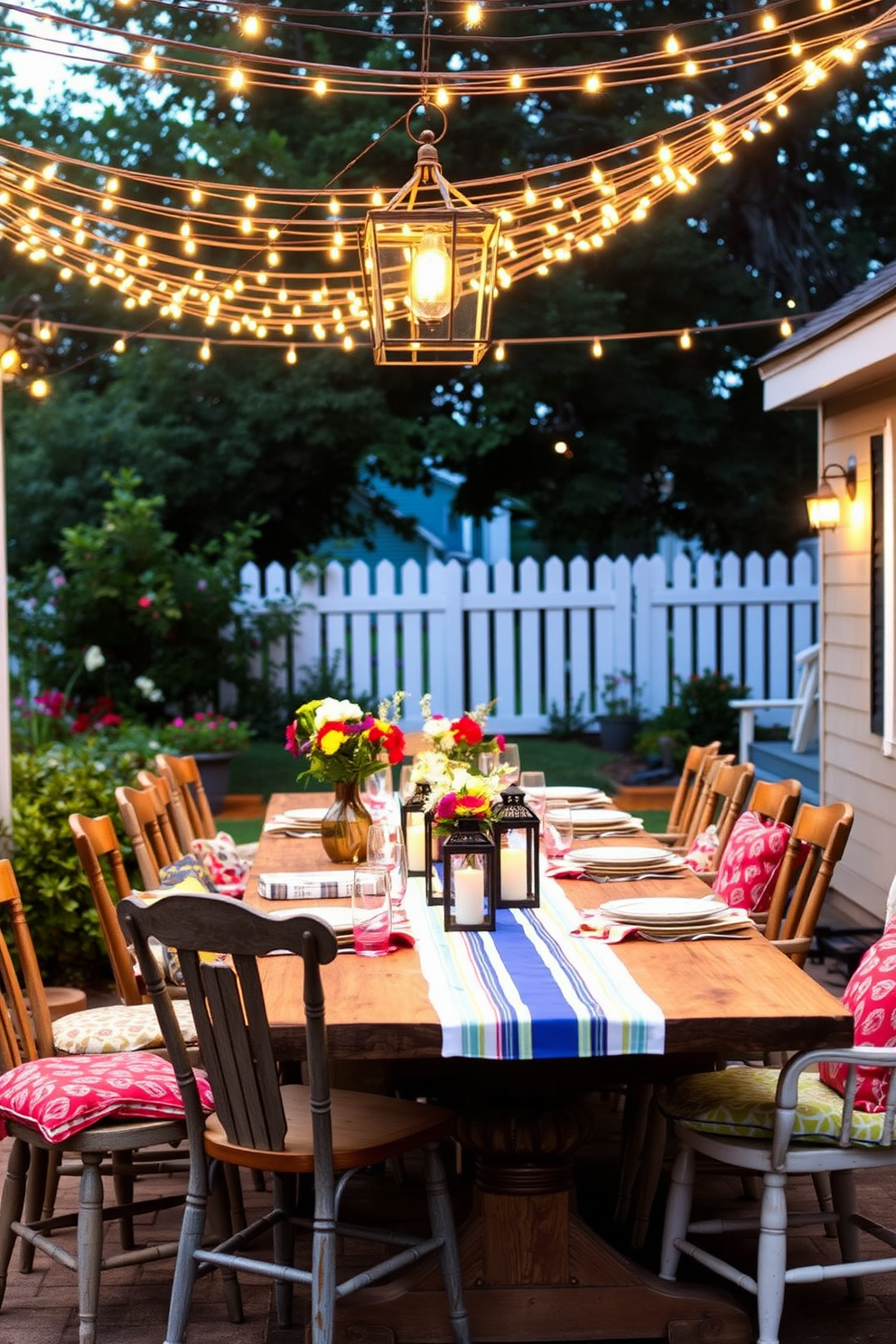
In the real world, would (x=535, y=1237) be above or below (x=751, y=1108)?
below

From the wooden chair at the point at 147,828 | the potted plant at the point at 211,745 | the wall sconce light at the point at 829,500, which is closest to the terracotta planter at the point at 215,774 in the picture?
the potted plant at the point at 211,745

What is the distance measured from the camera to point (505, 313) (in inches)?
454

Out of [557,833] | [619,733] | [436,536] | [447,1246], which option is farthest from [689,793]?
[436,536]

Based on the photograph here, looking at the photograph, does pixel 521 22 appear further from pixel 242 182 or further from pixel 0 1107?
pixel 0 1107

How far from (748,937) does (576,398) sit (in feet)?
31.7

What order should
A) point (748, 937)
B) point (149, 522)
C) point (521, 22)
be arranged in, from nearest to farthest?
1. point (748, 937)
2. point (149, 522)
3. point (521, 22)

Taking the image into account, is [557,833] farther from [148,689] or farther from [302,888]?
[148,689]

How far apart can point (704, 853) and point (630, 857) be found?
0.79 meters

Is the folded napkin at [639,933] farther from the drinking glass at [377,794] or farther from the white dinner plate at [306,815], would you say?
the white dinner plate at [306,815]

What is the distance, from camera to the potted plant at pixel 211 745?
8.93m

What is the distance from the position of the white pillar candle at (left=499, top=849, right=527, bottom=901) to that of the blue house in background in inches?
639

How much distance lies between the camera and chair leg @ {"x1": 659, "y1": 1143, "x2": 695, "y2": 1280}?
3.00 m

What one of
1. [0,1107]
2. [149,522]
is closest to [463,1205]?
[0,1107]

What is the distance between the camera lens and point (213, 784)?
9.05 meters
